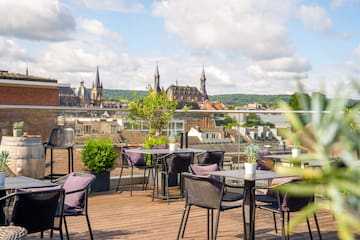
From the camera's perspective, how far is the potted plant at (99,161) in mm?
7484

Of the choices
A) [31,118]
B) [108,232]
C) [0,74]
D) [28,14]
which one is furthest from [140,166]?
[0,74]

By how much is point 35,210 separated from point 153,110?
4.78 metres

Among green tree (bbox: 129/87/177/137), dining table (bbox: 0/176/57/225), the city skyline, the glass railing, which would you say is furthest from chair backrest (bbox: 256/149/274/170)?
dining table (bbox: 0/176/57/225)

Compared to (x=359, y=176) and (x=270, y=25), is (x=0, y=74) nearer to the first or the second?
(x=270, y=25)

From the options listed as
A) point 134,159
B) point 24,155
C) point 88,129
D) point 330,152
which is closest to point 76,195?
point 24,155

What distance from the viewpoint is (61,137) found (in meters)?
7.34

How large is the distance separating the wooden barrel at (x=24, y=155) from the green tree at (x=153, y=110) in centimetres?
207

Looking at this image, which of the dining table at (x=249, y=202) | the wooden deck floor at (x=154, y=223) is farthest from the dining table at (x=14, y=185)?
the dining table at (x=249, y=202)

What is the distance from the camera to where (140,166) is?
7.59 metres

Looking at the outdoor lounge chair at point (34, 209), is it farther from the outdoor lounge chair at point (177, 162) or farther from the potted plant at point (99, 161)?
the potted plant at point (99, 161)

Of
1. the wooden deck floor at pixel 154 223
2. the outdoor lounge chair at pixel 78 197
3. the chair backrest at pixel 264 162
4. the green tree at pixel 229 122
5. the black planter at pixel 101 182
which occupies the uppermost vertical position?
the green tree at pixel 229 122

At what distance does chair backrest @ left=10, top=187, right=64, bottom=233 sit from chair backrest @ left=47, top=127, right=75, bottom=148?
147 inches

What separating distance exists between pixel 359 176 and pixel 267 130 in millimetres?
6898

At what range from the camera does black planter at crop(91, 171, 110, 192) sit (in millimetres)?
7473
